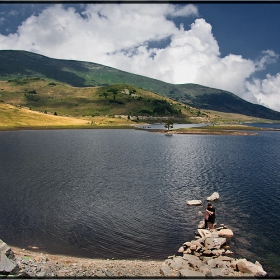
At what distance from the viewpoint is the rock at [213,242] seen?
1093 inches

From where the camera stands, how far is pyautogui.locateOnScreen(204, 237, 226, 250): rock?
27.8 m

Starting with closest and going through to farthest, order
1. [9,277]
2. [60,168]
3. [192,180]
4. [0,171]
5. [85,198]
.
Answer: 1. [9,277]
2. [85,198]
3. [192,180]
4. [0,171]
5. [60,168]

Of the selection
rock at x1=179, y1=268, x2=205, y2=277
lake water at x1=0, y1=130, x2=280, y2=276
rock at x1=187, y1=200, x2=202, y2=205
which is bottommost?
lake water at x1=0, y1=130, x2=280, y2=276

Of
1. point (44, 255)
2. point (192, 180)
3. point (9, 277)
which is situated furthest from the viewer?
point (192, 180)

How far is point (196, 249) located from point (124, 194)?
22.6 meters

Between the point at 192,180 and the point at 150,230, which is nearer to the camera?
the point at 150,230

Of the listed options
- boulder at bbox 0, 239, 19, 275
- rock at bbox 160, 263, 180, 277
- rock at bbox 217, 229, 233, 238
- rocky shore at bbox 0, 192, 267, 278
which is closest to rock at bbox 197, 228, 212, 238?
rocky shore at bbox 0, 192, 267, 278

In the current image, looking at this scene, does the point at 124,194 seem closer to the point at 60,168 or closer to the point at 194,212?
the point at 194,212

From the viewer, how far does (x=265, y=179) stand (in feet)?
198

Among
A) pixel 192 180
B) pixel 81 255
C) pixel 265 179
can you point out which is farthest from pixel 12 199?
pixel 265 179

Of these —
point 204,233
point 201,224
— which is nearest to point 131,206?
point 201,224

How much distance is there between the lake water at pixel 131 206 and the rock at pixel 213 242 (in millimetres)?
1592

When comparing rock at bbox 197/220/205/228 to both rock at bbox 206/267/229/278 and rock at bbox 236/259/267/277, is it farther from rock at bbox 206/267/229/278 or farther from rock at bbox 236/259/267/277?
Result: rock at bbox 206/267/229/278

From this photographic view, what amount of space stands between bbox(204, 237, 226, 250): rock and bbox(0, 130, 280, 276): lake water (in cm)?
159
